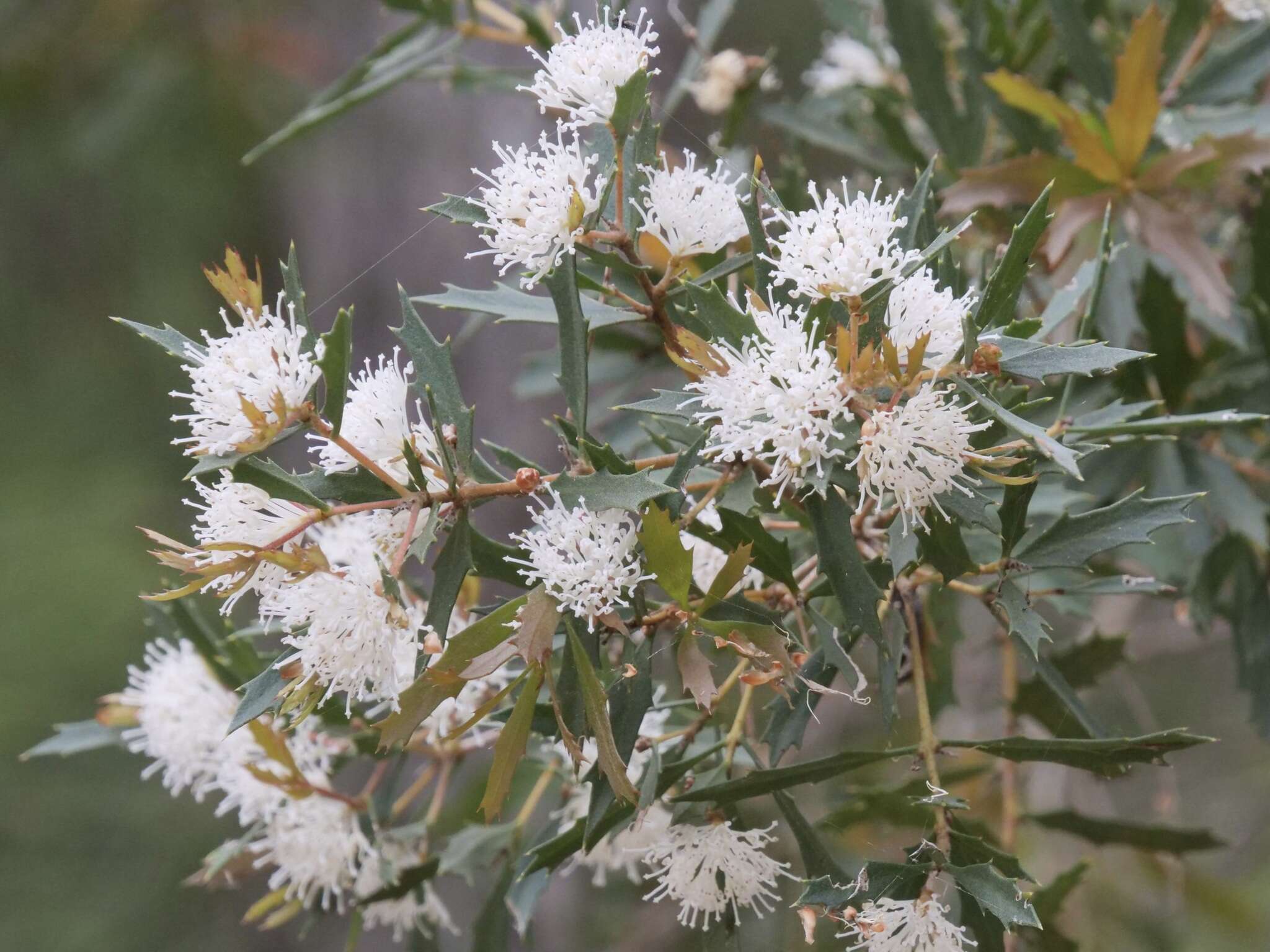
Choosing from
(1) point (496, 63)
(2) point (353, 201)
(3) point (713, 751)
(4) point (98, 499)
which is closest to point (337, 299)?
(2) point (353, 201)

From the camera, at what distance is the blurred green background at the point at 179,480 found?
5.61 feet

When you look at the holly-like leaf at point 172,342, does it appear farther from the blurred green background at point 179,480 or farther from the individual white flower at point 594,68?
the blurred green background at point 179,480

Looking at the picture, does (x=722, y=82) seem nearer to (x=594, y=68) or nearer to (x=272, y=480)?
(x=594, y=68)

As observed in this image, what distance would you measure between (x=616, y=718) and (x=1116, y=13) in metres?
1.02

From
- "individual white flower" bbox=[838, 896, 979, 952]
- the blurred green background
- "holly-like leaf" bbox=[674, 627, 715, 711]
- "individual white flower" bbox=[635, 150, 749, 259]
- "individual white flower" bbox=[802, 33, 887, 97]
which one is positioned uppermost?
"individual white flower" bbox=[635, 150, 749, 259]

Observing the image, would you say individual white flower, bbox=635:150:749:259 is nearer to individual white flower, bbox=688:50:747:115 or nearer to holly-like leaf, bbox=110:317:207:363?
holly-like leaf, bbox=110:317:207:363

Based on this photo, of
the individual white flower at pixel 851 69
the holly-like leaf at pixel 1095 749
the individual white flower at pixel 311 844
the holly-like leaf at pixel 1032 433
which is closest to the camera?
the holly-like leaf at pixel 1032 433

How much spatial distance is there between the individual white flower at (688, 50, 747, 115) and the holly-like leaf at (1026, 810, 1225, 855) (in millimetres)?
737

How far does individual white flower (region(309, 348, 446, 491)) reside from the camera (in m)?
0.54

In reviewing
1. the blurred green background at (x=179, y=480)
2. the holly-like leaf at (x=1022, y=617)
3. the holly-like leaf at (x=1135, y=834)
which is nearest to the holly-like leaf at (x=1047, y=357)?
the holly-like leaf at (x=1022, y=617)

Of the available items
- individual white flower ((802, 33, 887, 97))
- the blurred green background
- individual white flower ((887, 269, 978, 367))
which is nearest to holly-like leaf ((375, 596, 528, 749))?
individual white flower ((887, 269, 978, 367))

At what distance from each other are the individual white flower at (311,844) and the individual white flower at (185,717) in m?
0.07

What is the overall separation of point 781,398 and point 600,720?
0.58 feet

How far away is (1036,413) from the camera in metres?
0.80
